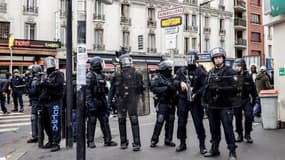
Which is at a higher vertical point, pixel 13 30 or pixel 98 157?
pixel 13 30

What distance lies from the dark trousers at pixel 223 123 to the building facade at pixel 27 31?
26029 millimetres

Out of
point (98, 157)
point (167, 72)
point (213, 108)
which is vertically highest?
point (167, 72)

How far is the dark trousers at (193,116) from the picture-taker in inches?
287

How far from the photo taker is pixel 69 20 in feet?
26.8

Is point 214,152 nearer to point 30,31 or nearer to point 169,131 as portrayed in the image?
point 169,131

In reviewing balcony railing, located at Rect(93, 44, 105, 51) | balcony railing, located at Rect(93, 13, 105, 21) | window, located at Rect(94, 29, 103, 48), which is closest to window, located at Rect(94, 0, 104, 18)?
balcony railing, located at Rect(93, 13, 105, 21)

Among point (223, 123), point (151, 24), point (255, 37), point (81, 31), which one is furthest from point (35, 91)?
point (255, 37)

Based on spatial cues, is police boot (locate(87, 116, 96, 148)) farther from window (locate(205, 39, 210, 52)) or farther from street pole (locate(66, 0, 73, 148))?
window (locate(205, 39, 210, 52))

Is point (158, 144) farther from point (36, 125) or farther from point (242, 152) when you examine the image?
point (36, 125)

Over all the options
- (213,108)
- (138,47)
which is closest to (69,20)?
(213,108)

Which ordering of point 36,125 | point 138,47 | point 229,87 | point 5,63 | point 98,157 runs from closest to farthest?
point 229,87, point 98,157, point 36,125, point 5,63, point 138,47

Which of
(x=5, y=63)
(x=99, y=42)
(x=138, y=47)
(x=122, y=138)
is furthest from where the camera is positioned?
(x=138, y=47)

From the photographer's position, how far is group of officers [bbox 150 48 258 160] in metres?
6.68

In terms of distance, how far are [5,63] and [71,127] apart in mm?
25431
